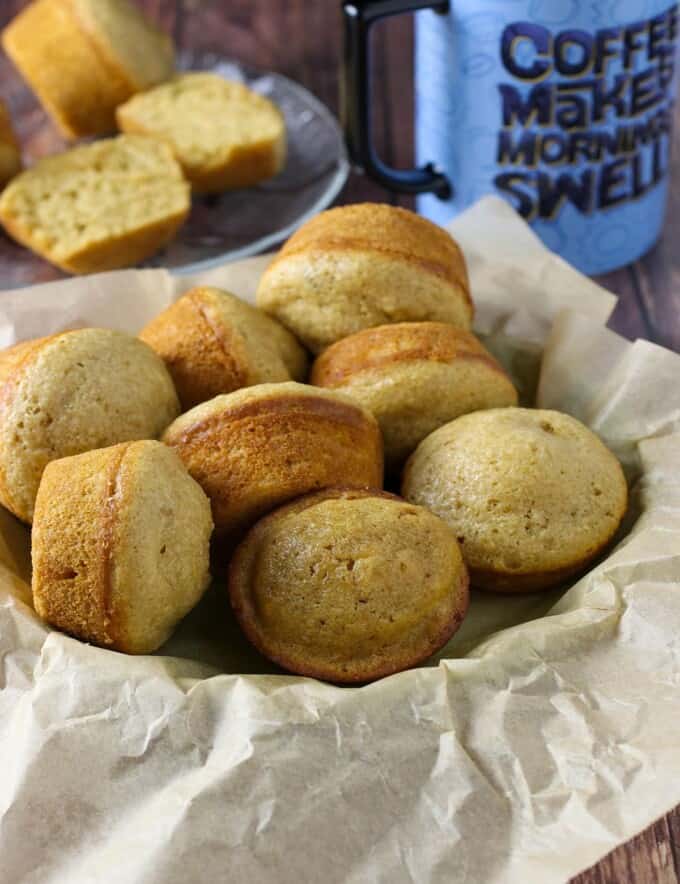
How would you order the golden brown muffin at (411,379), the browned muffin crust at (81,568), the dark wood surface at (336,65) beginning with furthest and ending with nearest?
the dark wood surface at (336,65) < the golden brown muffin at (411,379) < the browned muffin crust at (81,568)

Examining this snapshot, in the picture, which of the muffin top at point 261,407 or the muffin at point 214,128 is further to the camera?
the muffin at point 214,128

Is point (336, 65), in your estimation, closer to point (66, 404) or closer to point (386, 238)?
point (386, 238)

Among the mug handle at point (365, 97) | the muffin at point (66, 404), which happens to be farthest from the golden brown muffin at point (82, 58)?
the muffin at point (66, 404)

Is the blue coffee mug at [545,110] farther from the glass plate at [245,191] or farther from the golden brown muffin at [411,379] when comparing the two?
the golden brown muffin at [411,379]

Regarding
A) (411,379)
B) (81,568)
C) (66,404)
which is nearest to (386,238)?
(411,379)

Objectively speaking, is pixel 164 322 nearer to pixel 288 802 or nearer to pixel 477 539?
pixel 477 539

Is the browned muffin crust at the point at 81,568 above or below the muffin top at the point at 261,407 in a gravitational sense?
below
